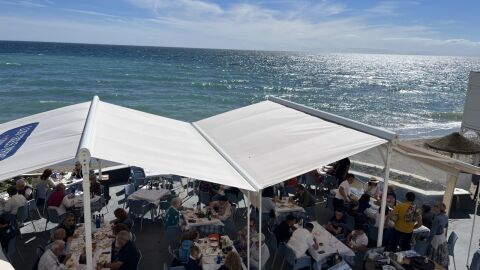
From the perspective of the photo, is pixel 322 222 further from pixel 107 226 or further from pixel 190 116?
pixel 190 116

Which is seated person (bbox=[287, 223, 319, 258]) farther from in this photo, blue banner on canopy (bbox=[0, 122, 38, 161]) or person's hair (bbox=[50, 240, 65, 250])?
blue banner on canopy (bbox=[0, 122, 38, 161])

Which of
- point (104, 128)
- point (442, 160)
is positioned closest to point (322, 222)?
point (442, 160)

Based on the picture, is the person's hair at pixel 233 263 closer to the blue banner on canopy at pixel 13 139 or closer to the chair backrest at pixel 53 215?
the blue banner on canopy at pixel 13 139

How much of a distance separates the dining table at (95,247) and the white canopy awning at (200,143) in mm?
1666

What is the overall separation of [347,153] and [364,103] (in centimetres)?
4209

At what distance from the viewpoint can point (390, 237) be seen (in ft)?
24.3

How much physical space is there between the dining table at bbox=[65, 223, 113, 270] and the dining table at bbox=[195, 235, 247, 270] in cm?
147

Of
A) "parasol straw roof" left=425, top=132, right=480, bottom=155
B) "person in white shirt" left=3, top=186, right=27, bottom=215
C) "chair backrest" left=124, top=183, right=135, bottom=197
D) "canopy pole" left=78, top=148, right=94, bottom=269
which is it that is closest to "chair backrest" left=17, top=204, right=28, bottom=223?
A: "person in white shirt" left=3, top=186, right=27, bottom=215

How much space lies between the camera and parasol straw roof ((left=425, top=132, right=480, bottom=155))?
11844 millimetres

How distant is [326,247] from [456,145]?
7.67 metres

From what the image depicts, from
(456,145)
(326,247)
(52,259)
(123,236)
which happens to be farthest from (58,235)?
(456,145)

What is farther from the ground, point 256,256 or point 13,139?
point 13,139

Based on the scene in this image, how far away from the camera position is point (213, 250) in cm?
647

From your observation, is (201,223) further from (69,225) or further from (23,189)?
(23,189)
